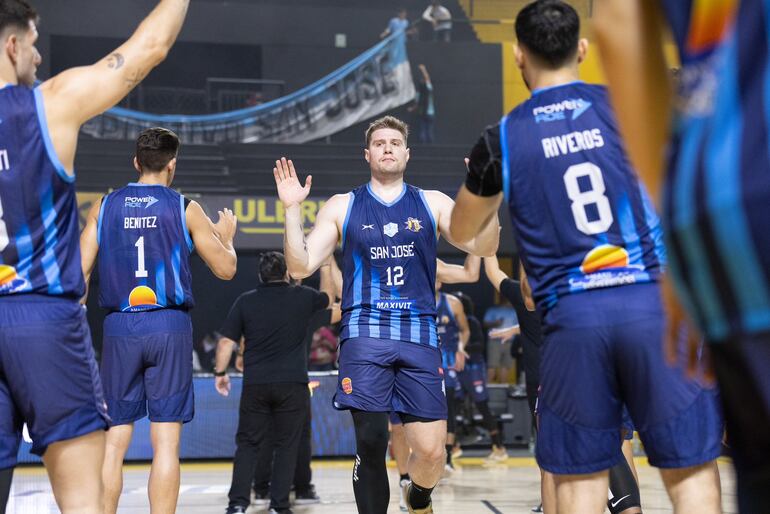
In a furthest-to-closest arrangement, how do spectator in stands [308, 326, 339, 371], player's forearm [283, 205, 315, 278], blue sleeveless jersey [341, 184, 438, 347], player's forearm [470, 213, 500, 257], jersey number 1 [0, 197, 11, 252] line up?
spectator in stands [308, 326, 339, 371] < blue sleeveless jersey [341, 184, 438, 347] < player's forearm [283, 205, 315, 278] < player's forearm [470, 213, 500, 257] < jersey number 1 [0, 197, 11, 252]

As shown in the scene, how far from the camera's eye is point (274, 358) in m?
8.13

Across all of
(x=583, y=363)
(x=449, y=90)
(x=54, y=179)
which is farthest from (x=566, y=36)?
(x=449, y=90)

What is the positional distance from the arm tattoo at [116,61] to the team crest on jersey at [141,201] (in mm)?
2490

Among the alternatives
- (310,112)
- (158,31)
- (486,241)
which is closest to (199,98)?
(310,112)

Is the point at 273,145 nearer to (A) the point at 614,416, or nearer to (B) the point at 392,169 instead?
(B) the point at 392,169

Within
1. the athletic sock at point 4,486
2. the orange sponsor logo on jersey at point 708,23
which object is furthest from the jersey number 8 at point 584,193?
the athletic sock at point 4,486

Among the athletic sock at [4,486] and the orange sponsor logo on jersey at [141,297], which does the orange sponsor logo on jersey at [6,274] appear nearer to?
the athletic sock at [4,486]

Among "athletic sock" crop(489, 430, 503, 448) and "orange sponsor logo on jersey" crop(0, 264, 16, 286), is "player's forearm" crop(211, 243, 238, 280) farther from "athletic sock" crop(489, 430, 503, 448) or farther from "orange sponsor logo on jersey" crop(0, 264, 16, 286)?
"athletic sock" crop(489, 430, 503, 448)

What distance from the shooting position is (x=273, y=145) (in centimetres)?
1731

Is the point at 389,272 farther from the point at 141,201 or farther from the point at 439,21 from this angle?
the point at 439,21

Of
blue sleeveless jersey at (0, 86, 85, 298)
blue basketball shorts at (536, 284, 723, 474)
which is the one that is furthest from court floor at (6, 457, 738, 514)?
blue sleeveless jersey at (0, 86, 85, 298)

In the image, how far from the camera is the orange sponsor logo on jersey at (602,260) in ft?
10.5

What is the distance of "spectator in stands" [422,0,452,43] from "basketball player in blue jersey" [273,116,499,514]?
13494mm

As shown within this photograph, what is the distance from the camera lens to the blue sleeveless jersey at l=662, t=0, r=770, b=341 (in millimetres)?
1372
